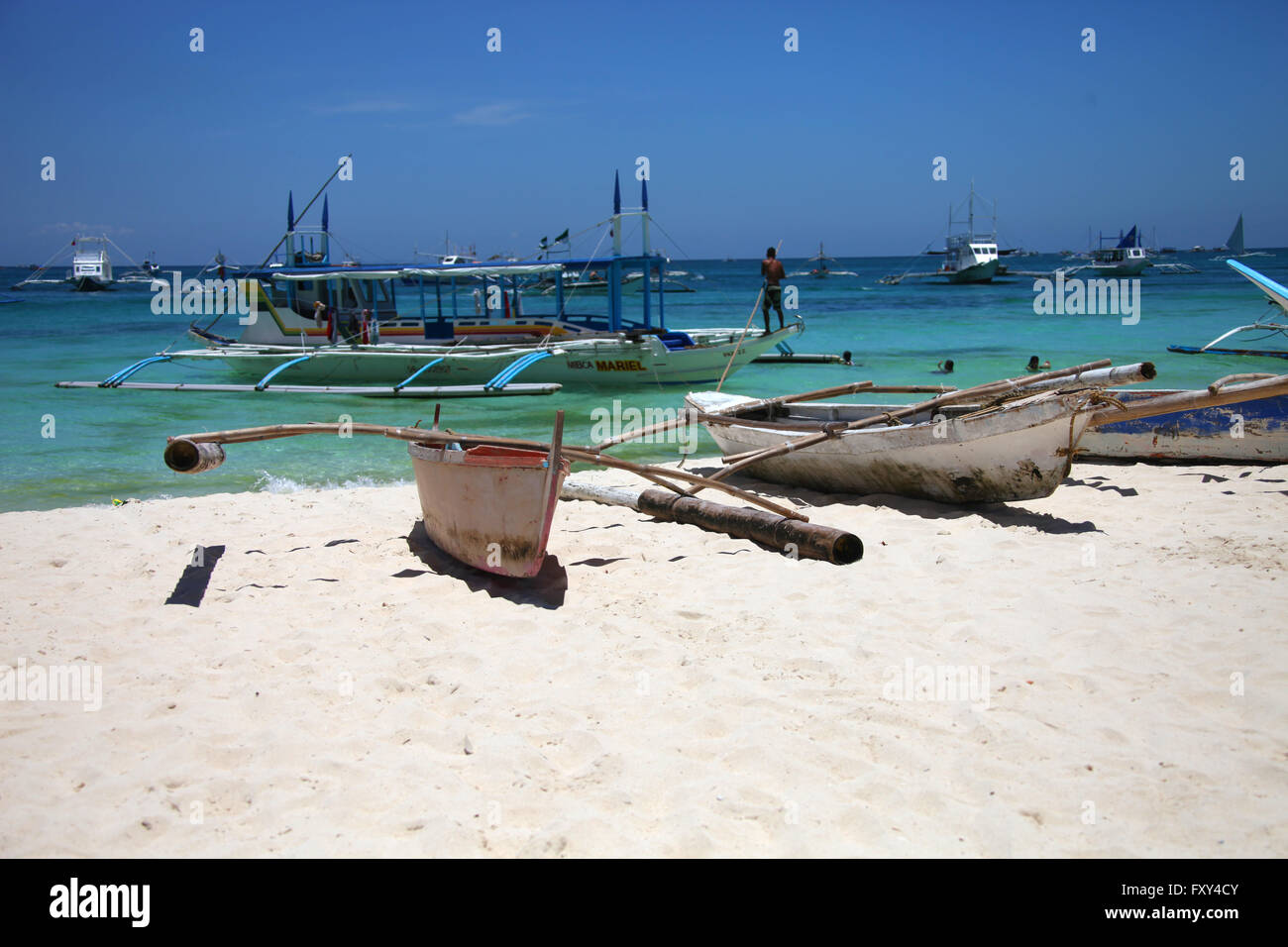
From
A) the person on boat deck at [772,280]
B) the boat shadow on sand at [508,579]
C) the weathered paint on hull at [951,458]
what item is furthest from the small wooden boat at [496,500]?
the person on boat deck at [772,280]

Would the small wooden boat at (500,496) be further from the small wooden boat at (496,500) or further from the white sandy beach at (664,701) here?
the white sandy beach at (664,701)

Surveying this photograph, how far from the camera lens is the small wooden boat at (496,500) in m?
5.05

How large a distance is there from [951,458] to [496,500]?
11.8 ft

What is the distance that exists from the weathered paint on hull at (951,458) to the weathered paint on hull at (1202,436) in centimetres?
204

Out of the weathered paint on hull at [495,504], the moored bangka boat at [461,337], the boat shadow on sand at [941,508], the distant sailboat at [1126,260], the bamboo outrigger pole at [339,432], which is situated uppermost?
the distant sailboat at [1126,260]

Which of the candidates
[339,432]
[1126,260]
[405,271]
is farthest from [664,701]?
Answer: [1126,260]

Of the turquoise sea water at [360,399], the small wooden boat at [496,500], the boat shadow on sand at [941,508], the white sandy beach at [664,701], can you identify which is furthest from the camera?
the turquoise sea water at [360,399]

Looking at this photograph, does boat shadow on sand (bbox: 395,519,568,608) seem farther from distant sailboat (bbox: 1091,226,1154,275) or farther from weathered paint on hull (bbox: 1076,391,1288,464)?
distant sailboat (bbox: 1091,226,1154,275)

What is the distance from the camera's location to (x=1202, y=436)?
8539 millimetres

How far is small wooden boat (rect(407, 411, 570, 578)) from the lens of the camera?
5.05 meters

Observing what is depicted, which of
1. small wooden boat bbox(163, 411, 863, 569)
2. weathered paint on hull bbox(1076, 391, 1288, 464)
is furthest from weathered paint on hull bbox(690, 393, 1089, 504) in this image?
weathered paint on hull bbox(1076, 391, 1288, 464)

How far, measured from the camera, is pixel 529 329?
18359mm
